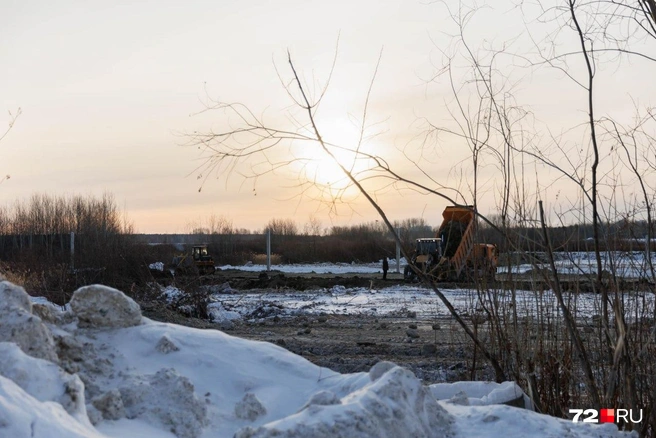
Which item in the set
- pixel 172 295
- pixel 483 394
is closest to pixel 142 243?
pixel 172 295

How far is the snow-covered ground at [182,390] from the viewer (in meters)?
2.91

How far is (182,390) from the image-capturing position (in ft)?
11.0

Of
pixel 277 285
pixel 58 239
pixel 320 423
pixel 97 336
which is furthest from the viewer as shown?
pixel 58 239

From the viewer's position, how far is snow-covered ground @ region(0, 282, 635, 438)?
2.91 m

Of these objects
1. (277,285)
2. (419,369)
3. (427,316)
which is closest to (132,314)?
(419,369)

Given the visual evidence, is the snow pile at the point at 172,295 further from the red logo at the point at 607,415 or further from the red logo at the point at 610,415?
the red logo at the point at 607,415

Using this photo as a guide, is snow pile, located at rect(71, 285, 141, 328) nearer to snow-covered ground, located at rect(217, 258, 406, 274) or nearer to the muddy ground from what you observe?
the muddy ground

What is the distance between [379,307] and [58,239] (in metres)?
29.5

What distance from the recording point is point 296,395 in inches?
145

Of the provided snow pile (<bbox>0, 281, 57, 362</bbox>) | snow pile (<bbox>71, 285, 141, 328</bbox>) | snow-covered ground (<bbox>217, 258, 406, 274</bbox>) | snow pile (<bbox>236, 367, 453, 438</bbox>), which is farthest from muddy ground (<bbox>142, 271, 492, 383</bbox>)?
snow-covered ground (<bbox>217, 258, 406, 274</bbox>)

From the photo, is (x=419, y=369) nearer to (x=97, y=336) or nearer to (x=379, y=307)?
(x=97, y=336)

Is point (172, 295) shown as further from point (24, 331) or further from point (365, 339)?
point (24, 331)

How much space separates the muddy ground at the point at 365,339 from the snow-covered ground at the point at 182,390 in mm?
3583

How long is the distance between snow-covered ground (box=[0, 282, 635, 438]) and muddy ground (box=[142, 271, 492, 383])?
Result: 358 cm
